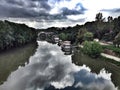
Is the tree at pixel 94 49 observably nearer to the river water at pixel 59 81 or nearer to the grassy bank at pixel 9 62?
the river water at pixel 59 81

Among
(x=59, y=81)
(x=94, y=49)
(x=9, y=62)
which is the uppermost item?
(x=94, y=49)

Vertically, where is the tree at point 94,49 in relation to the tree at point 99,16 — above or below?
below

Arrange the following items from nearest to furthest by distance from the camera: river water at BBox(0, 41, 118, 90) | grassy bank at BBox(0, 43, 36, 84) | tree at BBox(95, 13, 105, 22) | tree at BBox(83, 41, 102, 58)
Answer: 1. river water at BBox(0, 41, 118, 90)
2. grassy bank at BBox(0, 43, 36, 84)
3. tree at BBox(83, 41, 102, 58)
4. tree at BBox(95, 13, 105, 22)

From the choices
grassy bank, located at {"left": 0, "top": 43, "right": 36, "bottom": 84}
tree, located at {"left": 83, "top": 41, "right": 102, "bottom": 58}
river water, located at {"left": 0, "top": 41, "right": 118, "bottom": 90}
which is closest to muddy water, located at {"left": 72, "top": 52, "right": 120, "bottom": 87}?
river water, located at {"left": 0, "top": 41, "right": 118, "bottom": 90}

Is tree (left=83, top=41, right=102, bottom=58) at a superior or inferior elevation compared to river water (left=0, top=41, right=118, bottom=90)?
superior

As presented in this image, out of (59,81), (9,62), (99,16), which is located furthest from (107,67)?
(99,16)

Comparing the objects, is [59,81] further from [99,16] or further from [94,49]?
[99,16]

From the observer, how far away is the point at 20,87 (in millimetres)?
27094

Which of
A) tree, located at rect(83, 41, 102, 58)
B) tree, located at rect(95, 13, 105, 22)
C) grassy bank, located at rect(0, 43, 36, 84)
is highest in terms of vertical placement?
tree, located at rect(95, 13, 105, 22)

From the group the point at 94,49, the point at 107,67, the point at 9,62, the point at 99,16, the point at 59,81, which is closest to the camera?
the point at 59,81

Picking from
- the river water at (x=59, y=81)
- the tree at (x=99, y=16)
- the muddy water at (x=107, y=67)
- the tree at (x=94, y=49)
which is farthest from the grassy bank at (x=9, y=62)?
the tree at (x=99, y=16)

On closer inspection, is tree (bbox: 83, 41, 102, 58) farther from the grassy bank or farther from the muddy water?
the grassy bank

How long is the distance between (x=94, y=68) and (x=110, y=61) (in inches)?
188

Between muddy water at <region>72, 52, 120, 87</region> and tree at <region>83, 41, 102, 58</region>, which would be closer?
muddy water at <region>72, 52, 120, 87</region>
